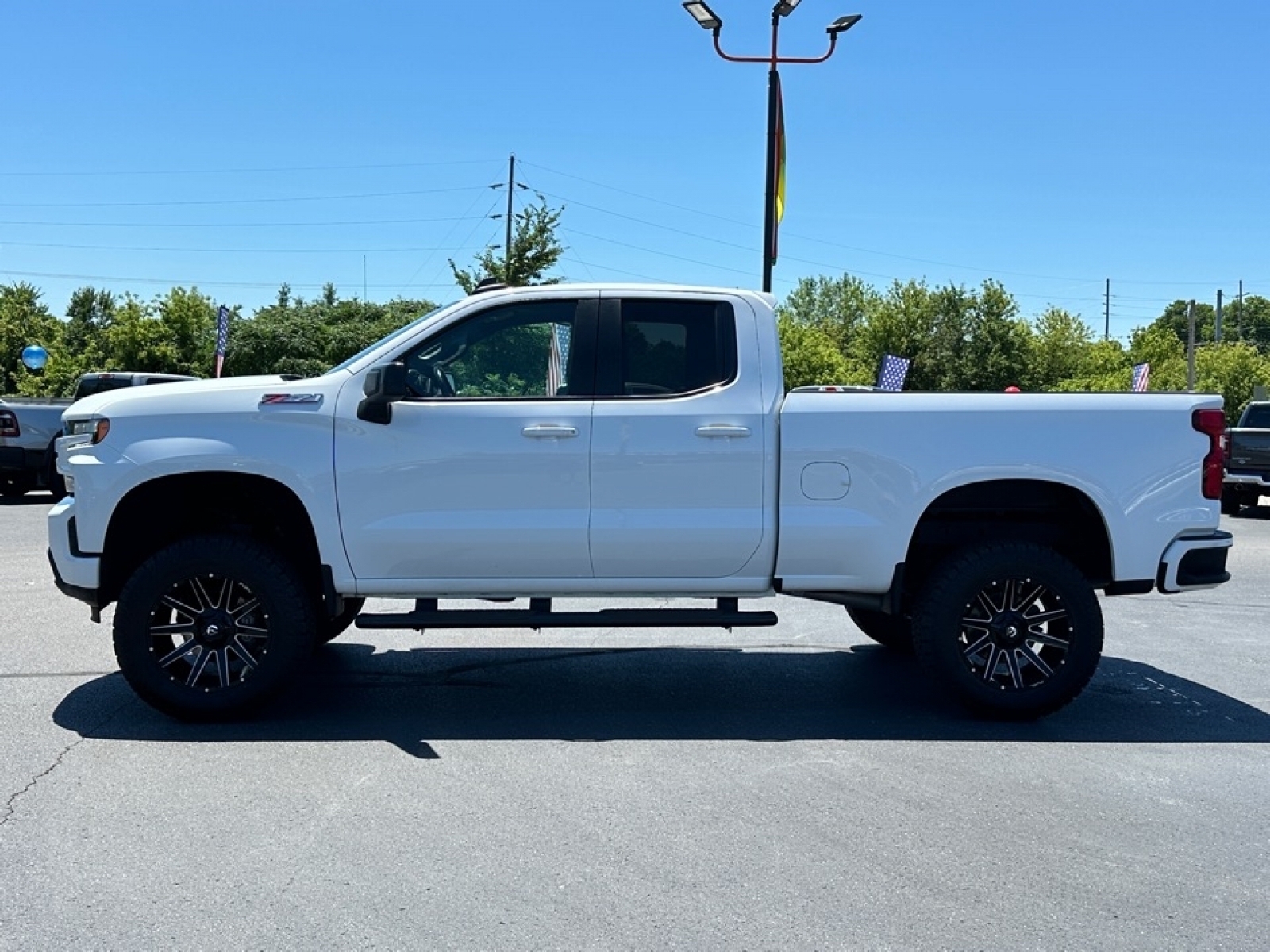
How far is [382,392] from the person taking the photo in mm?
5734

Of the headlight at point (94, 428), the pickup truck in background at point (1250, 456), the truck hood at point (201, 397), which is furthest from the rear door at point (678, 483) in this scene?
the pickup truck in background at point (1250, 456)

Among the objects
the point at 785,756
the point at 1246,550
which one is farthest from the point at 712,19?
the point at 785,756

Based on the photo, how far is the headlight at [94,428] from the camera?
5852 millimetres

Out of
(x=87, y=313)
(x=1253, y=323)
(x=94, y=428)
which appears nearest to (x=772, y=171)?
(x=94, y=428)

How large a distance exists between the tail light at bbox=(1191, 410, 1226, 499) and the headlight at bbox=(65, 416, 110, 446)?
533cm

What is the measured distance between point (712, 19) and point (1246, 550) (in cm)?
1038

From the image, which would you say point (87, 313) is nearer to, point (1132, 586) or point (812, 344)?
point (812, 344)

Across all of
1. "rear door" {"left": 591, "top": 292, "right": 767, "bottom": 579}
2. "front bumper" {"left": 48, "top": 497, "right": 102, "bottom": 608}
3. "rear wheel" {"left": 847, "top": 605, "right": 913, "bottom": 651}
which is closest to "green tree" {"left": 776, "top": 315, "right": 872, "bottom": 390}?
"rear wheel" {"left": 847, "top": 605, "right": 913, "bottom": 651}

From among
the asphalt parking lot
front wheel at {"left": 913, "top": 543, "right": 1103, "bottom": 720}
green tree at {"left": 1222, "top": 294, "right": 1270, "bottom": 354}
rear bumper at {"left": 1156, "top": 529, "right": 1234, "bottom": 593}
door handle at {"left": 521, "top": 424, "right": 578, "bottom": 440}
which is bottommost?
the asphalt parking lot

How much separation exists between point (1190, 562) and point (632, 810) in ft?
10.7

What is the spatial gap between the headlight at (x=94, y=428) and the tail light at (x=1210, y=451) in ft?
17.5

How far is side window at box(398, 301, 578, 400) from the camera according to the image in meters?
6.05

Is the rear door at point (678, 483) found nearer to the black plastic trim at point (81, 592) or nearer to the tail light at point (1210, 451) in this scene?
the tail light at point (1210, 451)

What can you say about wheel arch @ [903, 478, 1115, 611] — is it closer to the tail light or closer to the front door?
the tail light
